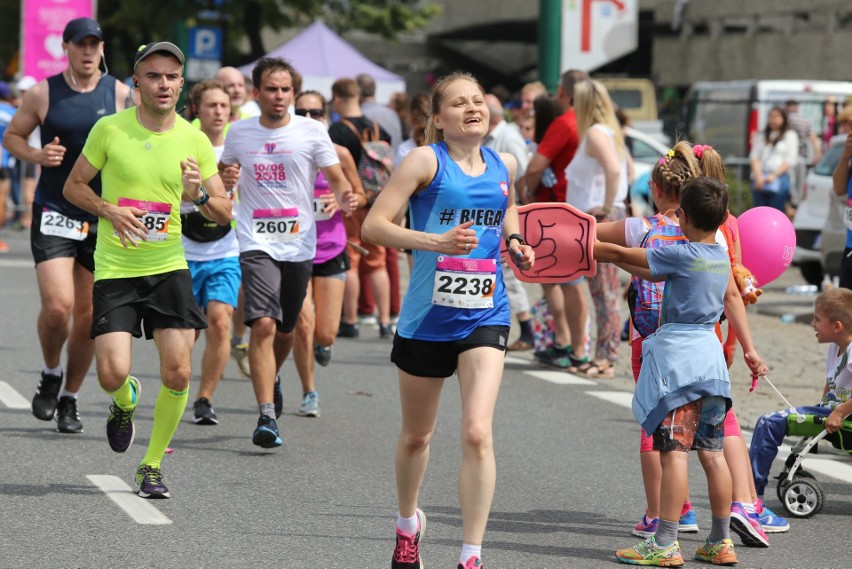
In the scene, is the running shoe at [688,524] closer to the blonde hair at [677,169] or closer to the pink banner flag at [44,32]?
the blonde hair at [677,169]

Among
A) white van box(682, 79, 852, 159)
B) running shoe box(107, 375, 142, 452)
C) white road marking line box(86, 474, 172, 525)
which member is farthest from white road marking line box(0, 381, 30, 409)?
white van box(682, 79, 852, 159)

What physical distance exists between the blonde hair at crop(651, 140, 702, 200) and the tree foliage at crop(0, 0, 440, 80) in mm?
29606

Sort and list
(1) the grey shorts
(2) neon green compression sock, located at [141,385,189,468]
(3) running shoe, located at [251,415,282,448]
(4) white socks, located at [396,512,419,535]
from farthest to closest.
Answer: (1) the grey shorts < (3) running shoe, located at [251,415,282,448] < (2) neon green compression sock, located at [141,385,189,468] < (4) white socks, located at [396,512,419,535]

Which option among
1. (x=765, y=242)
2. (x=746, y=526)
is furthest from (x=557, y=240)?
(x=746, y=526)

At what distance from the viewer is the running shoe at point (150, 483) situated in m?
7.18

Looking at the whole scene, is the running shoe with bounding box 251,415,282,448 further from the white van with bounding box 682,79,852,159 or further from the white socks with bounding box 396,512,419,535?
the white van with bounding box 682,79,852,159

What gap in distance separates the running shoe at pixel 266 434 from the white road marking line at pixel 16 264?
37.0 feet

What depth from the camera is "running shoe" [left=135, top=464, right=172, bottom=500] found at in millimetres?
7180

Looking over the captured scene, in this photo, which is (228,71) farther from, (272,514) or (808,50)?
(808,50)

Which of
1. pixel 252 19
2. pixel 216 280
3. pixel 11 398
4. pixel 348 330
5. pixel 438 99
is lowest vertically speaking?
pixel 348 330

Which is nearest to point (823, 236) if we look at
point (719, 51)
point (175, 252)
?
point (175, 252)

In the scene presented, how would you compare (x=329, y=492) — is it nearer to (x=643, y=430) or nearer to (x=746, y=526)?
(x=643, y=430)

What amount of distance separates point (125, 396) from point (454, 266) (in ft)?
7.52

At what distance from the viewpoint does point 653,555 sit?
6.27 metres
